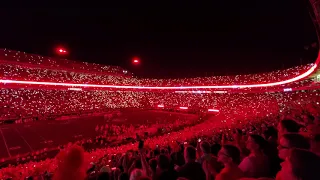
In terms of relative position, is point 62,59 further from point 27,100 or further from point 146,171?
point 146,171

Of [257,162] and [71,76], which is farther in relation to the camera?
[71,76]

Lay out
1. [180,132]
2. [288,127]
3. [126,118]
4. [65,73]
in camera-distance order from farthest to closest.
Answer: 1. [65,73]
2. [126,118]
3. [180,132]
4. [288,127]

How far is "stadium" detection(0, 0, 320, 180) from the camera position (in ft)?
15.0

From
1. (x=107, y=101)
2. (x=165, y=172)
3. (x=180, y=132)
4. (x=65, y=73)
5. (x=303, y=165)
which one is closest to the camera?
(x=303, y=165)

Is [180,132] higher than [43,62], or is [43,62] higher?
[43,62]

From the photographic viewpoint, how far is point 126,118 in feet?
103

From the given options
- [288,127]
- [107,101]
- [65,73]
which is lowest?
[288,127]

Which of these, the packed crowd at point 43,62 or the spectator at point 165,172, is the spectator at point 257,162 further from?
the packed crowd at point 43,62

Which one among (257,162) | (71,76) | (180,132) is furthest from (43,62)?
(257,162)

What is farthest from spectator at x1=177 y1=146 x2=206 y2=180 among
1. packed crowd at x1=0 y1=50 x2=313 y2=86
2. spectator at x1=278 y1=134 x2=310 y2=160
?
packed crowd at x1=0 y1=50 x2=313 y2=86

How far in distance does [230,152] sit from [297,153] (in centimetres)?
133

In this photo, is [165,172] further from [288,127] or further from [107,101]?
[107,101]

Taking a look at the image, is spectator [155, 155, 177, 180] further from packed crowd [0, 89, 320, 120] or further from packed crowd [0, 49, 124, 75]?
packed crowd [0, 49, 124, 75]

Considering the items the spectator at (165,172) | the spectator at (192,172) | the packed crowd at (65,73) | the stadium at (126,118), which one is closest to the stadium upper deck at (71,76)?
the packed crowd at (65,73)
